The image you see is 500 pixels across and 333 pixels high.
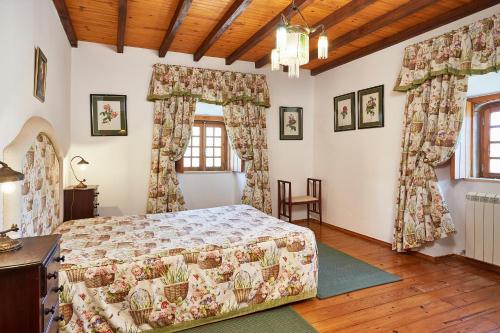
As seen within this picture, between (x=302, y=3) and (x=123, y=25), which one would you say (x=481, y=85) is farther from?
(x=123, y=25)

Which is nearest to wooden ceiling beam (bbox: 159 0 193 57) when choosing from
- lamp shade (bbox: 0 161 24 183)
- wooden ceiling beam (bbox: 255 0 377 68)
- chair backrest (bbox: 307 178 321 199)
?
wooden ceiling beam (bbox: 255 0 377 68)

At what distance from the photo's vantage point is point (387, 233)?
385cm

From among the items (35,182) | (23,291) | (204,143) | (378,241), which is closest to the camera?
(23,291)

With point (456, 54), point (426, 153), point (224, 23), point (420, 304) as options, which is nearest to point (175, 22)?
point (224, 23)

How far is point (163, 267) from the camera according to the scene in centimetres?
199

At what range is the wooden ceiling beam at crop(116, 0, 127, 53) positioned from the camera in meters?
2.76

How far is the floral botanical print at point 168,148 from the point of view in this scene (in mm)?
→ 4078

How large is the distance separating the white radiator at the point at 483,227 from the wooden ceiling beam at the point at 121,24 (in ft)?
12.6

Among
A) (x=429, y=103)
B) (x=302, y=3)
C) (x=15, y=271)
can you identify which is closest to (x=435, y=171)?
(x=429, y=103)

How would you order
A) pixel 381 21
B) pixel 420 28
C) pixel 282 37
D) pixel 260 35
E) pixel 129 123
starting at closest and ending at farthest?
pixel 282 37
pixel 381 21
pixel 420 28
pixel 260 35
pixel 129 123

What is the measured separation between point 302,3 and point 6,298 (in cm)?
277

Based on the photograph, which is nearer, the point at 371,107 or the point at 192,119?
the point at 371,107

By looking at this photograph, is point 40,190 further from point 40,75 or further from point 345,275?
point 345,275

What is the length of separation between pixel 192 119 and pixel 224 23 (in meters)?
1.48
